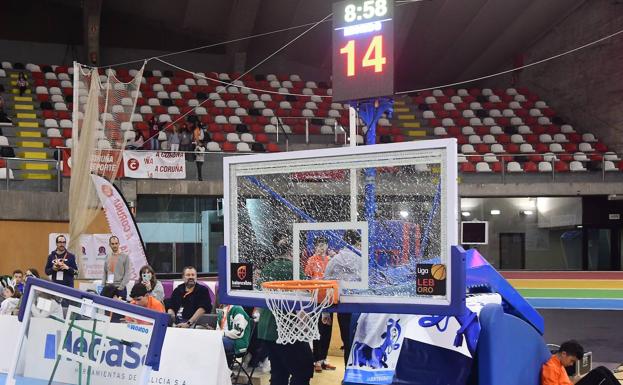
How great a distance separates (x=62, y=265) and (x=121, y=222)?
105 cm

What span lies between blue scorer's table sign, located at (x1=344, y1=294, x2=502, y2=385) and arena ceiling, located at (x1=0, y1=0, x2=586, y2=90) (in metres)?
17.6

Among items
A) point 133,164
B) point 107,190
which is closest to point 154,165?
point 133,164

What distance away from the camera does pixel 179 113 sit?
21031mm

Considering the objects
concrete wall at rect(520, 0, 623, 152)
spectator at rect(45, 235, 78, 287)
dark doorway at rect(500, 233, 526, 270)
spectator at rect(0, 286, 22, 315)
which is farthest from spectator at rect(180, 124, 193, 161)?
concrete wall at rect(520, 0, 623, 152)

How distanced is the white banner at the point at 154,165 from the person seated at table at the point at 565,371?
1073 centimetres

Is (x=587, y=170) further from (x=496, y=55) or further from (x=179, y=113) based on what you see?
(x=179, y=113)

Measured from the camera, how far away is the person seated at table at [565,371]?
589 cm

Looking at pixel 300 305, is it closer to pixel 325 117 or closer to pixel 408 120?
pixel 325 117

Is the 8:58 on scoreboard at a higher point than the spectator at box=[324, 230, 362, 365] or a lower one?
higher

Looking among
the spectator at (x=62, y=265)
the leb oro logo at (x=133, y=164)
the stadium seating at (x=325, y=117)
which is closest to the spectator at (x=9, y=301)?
the spectator at (x=62, y=265)

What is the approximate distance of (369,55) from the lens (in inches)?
388

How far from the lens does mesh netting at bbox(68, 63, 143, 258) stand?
10.2 meters

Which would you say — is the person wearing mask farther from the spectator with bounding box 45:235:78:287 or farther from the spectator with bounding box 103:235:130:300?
the spectator with bounding box 45:235:78:287

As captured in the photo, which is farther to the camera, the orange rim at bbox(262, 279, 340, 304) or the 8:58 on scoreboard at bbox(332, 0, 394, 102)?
the 8:58 on scoreboard at bbox(332, 0, 394, 102)
